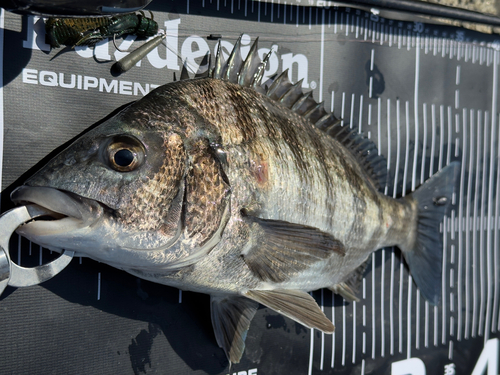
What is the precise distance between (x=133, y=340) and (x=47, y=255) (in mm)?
429

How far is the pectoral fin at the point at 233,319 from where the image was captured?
56.4 inches

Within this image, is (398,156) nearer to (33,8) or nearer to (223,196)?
(223,196)

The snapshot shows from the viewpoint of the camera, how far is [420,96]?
81.2 inches

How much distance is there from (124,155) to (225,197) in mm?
290

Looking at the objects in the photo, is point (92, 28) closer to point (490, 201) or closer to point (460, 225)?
point (460, 225)

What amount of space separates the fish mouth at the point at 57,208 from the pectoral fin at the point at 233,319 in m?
0.61

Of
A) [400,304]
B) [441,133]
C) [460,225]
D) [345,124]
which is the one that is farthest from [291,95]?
[460,225]

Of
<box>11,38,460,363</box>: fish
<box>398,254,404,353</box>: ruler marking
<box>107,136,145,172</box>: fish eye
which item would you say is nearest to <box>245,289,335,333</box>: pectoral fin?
<box>11,38,460,363</box>: fish

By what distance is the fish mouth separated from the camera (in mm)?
984

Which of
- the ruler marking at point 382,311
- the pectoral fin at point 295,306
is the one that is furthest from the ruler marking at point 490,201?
the pectoral fin at point 295,306

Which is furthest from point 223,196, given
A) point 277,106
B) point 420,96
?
point 420,96

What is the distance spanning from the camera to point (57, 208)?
988 mm

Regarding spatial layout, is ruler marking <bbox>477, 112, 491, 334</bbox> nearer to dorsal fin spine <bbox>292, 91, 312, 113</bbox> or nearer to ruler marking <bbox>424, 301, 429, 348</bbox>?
ruler marking <bbox>424, 301, 429, 348</bbox>

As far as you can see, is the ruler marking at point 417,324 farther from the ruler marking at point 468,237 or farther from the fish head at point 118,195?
the fish head at point 118,195
